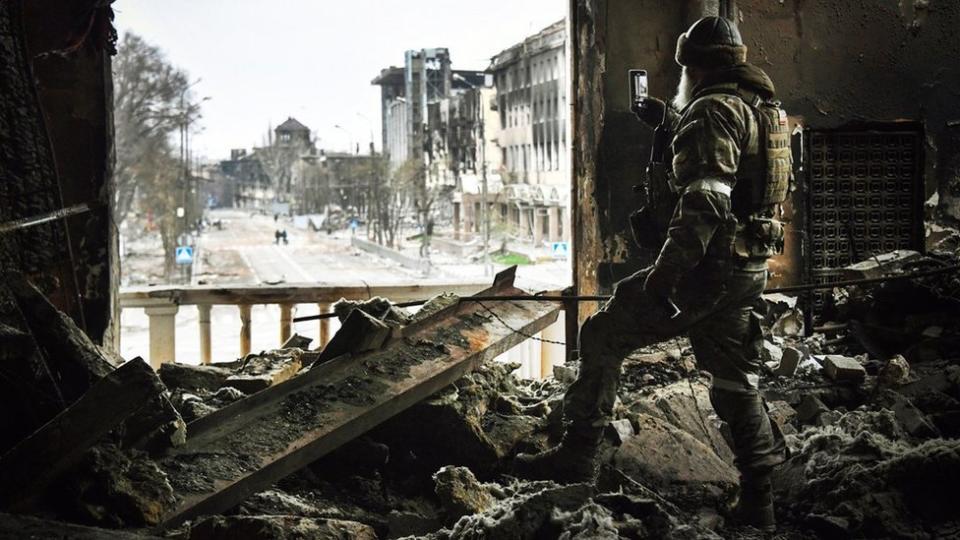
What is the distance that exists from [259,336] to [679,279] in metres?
15.9

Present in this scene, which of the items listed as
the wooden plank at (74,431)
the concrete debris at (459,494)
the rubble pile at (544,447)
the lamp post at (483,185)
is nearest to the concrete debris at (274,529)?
the rubble pile at (544,447)

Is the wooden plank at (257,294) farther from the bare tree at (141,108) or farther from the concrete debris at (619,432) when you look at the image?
the bare tree at (141,108)

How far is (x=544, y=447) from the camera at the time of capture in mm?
3932

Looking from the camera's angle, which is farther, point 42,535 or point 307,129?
point 307,129

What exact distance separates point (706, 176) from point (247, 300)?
12.9 ft

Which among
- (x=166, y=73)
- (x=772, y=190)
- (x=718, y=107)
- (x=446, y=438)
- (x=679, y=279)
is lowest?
(x=446, y=438)

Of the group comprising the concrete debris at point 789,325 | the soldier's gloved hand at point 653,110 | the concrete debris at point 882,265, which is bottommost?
the concrete debris at point 789,325

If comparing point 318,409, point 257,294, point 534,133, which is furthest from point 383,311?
point 534,133

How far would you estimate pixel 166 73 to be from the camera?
2300 centimetres

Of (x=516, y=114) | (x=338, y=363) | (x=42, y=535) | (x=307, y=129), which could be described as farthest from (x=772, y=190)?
(x=307, y=129)

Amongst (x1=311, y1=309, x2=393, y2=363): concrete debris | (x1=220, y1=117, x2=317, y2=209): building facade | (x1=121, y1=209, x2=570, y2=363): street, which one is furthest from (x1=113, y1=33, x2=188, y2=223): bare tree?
(x1=311, y1=309, x2=393, y2=363): concrete debris

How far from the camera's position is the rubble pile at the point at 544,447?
9.48 ft

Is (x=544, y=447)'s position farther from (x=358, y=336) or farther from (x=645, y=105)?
(x=645, y=105)

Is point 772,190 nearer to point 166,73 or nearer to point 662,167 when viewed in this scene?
point 662,167
